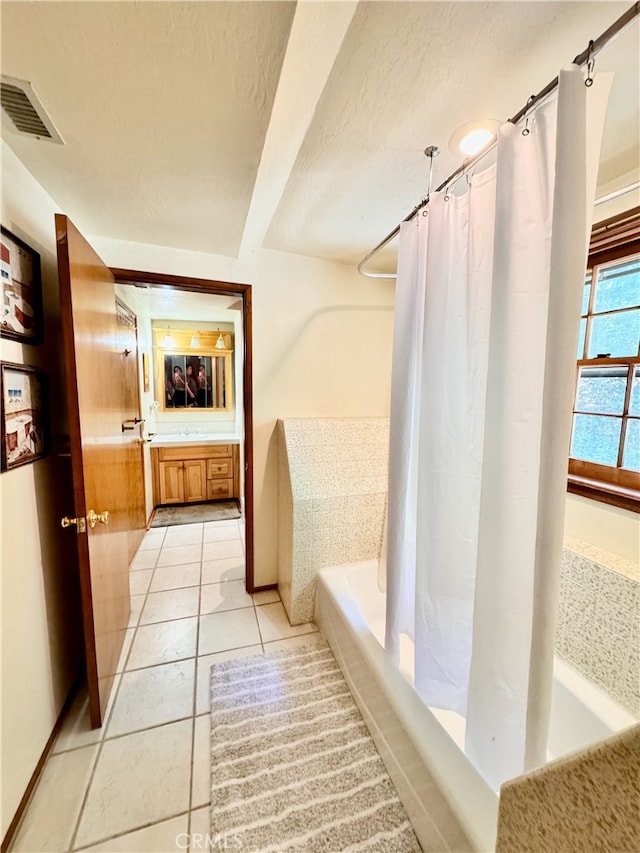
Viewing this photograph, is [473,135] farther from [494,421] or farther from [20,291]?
[20,291]

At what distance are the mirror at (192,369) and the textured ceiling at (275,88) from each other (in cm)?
252

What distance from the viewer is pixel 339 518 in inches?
76.9

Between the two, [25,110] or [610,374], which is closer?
[25,110]

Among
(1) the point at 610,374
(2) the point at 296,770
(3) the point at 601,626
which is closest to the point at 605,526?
(3) the point at 601,626

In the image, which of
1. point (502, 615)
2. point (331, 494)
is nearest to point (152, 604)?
point (331, 494)

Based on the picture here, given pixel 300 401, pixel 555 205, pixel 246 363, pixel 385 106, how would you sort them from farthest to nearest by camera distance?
pixel 300 401 → pixel 246 363 → pixel 385 106 → pixel 555 205

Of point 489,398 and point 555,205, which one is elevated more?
point 555,205

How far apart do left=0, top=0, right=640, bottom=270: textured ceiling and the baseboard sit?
2201mm

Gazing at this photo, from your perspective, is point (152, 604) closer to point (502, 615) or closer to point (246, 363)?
point (246, 363)

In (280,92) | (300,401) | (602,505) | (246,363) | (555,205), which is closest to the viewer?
(555,205)

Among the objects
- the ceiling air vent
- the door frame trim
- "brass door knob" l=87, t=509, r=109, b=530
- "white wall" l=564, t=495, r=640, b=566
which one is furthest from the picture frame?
"white wall" l=564, t=495, r=640, b=566

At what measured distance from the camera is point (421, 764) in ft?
3.31

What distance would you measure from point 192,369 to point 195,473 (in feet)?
4.23

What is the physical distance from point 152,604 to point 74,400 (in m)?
1.62
